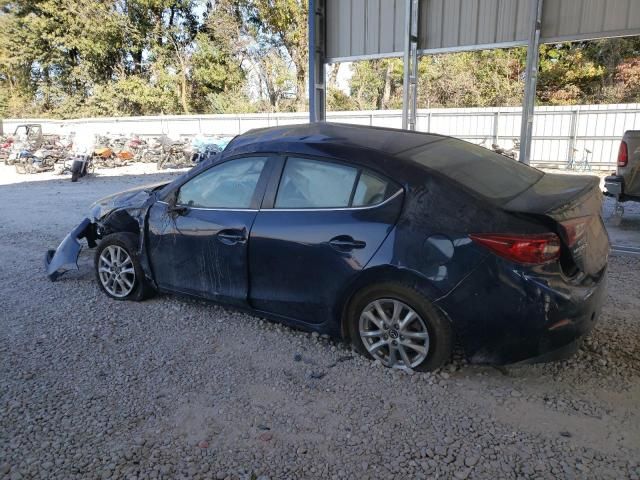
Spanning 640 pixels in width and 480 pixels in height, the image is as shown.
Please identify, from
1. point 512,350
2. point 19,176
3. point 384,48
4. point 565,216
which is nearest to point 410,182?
point 565,216

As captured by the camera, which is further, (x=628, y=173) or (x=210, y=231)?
(x=628, y=173)

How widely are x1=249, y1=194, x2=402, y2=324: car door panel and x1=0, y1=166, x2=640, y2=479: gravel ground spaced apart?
390mm

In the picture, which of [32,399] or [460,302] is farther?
[32,399]

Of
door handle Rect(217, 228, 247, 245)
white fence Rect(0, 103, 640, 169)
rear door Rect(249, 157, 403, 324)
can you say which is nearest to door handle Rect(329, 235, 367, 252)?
rear door Rect(249, 157, 403, 324)

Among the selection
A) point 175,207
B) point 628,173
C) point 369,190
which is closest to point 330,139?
point 369,190

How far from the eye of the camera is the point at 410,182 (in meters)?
3.29

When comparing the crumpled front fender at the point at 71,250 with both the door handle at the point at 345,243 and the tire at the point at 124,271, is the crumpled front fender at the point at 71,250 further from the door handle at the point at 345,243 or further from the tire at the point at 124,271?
the door handle at the point at 345,243

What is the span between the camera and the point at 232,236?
12.9ft

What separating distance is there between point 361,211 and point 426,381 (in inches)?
45.7

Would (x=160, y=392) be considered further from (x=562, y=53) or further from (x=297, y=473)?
(x=562, y=53)

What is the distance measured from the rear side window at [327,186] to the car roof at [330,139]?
130mm

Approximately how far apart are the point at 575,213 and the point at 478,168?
2.34 feet

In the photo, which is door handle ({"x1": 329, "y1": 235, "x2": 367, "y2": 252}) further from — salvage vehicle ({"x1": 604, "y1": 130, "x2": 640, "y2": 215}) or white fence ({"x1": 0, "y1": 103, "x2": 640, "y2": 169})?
white fence ({"x1": 0, "y1": 103, "x2": 640, "y2": 169})

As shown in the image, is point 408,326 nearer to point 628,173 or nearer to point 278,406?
point 278,406
